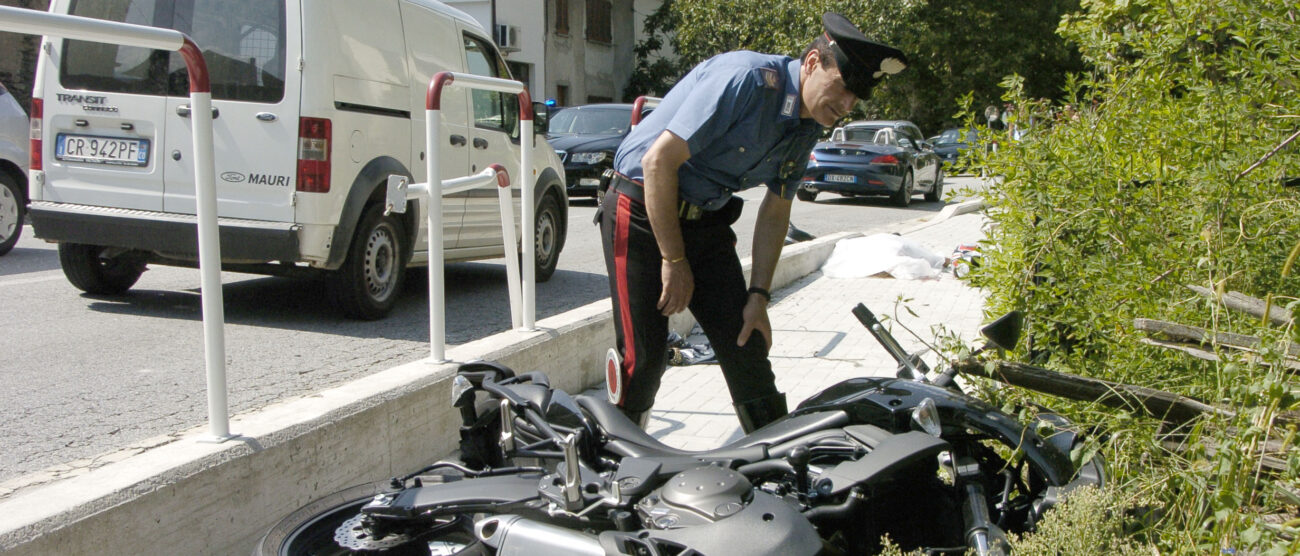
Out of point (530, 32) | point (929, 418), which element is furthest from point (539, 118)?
point (530, 32)

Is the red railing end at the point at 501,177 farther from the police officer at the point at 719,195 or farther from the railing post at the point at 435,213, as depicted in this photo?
the police officer at the point at 719,195

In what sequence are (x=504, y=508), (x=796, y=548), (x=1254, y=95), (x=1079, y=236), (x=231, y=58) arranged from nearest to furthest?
(x=796, y=548)
(x=504, y=508)
(x=1254, y=95)
(x=1079, y=236)
(x=231, y=58)

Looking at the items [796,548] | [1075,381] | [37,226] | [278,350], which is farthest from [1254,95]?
[37,226]

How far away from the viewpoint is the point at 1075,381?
2893 mm

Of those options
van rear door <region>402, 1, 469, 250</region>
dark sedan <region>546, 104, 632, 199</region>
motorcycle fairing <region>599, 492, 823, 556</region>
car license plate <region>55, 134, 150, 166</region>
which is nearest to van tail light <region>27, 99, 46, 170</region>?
car license plate <region>55, 134, 150, 166</region>

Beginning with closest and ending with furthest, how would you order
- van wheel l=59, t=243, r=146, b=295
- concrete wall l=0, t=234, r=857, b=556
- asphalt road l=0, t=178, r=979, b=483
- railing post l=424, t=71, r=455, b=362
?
concrete wall l=0, t=234, r=857, b=556, asphalt road l=0, t=178, r=979, b=483, railing post l=424, t=71, r=455, b=362, van wheel l=59, t=243, r=146, b=295

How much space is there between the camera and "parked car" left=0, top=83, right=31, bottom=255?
923cm

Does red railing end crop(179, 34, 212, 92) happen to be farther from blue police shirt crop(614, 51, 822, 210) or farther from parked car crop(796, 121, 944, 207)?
parked car crop(796, 121, 944, 207)

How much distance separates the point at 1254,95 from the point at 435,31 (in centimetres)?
560

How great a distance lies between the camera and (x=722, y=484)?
213cm

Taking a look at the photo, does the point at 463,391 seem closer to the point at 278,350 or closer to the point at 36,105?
the point at 278,350

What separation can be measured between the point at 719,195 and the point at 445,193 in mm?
1832

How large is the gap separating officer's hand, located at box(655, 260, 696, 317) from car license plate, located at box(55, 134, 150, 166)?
13.6ft

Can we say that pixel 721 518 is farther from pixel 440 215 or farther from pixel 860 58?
pixel 440 215
